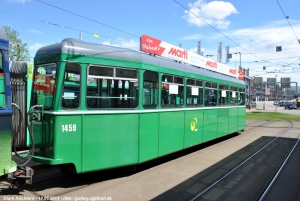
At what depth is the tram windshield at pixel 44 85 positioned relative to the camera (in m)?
5.43

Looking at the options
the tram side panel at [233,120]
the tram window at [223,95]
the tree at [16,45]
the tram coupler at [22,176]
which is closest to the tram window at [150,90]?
the tram coupler at [22,176]

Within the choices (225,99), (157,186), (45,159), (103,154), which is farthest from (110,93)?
(225,99)

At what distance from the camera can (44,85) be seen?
5.66 meters

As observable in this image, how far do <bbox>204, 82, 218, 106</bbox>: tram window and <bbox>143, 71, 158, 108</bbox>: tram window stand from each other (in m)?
3.40

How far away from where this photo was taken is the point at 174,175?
647 cm

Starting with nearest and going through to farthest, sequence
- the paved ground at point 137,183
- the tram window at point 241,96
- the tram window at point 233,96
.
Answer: the paved ground at point 137,183, the tram window at point 233,96, the tram window at point 241,96

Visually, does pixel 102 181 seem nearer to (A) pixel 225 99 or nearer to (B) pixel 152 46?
(B) pixel 152 46

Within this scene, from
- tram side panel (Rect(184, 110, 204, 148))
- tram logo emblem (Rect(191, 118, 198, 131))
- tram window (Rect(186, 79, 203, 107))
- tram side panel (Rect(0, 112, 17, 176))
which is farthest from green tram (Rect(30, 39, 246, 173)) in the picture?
tram logo emblem (Rect(191, 118, 198, 131))

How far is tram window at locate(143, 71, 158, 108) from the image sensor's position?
6547 mm

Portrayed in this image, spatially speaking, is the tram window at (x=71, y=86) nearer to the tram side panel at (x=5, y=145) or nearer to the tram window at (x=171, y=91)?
the tram side panel at (x=5, y=145)

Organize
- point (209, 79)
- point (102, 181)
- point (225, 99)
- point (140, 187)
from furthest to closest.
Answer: point (225, 99), point (209, 79), point (102, 181), point (140, 187)

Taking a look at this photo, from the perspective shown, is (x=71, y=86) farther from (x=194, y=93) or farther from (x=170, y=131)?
(x=194, y=93)

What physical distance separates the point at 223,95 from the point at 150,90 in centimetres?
583

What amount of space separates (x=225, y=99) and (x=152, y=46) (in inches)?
200
